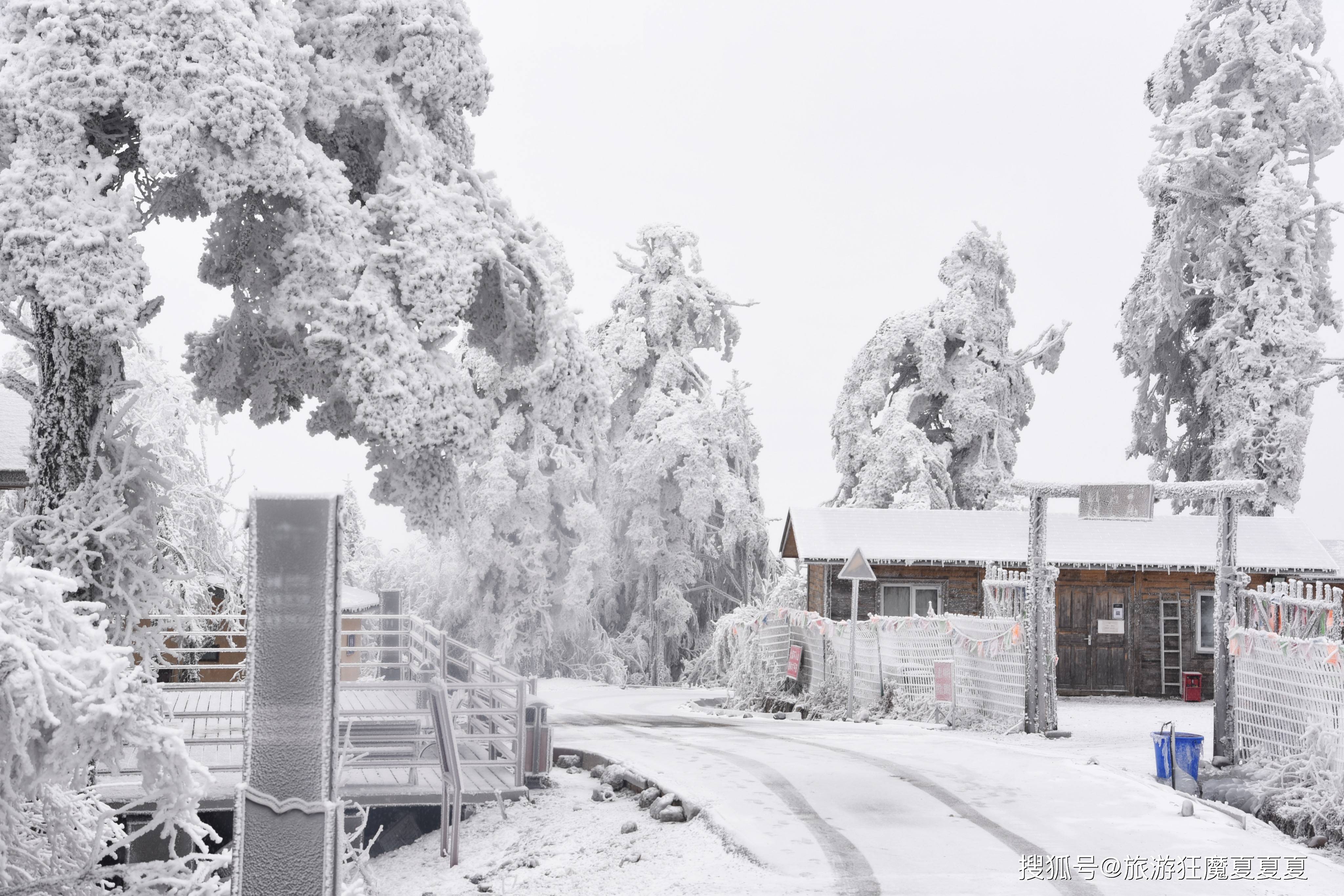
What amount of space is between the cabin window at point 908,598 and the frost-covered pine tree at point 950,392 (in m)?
8.05

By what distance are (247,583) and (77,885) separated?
2.57 meters

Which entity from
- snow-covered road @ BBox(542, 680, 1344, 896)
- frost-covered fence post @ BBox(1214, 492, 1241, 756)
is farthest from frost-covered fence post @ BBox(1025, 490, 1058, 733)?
frost-covered fence post @ BBox(1214, 492, 1241, 756)

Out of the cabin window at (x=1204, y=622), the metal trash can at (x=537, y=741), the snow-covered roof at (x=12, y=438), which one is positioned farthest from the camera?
the cabin window at (x=1204, y=622)

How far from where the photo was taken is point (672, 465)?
35094mm

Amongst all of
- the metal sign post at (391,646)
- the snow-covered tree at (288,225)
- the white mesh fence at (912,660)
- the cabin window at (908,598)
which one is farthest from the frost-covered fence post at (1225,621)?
the cabin window at (908,598)

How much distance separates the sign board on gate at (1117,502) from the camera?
15.8 meters

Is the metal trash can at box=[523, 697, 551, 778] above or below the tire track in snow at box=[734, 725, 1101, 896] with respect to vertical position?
above

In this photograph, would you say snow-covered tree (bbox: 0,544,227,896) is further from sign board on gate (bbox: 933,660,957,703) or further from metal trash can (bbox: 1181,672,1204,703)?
metal trash can (bbox: 1181,672,1204,703)

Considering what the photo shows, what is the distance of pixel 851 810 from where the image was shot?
1167cm

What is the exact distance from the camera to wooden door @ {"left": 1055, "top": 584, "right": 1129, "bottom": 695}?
1035 inches

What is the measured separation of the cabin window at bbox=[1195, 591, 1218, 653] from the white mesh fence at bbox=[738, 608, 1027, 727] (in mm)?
7900

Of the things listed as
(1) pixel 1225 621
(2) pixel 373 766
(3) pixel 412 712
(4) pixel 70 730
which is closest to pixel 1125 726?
(1) pixel 1225 621

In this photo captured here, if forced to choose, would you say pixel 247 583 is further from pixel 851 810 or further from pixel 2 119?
pixel 851 810

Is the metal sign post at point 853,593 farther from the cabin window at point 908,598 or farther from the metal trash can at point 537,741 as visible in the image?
the metal trash can at point 537,741
